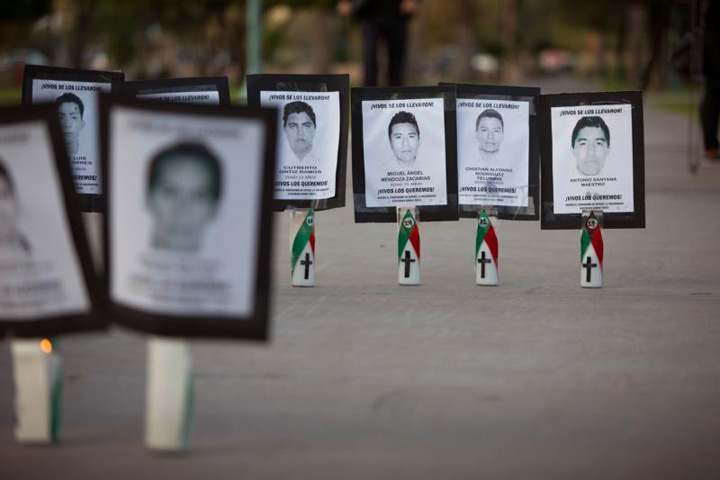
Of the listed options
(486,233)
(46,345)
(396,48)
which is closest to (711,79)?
(396,48)

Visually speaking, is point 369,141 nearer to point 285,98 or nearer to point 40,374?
point 285,98

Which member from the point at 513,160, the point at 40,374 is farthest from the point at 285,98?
the point at 40,374

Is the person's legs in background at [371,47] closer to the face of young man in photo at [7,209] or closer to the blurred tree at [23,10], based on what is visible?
the face of young man in photo at [7,209]

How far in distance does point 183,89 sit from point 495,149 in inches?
67.3

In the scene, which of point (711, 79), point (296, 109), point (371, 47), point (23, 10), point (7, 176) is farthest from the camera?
point (23, 10)

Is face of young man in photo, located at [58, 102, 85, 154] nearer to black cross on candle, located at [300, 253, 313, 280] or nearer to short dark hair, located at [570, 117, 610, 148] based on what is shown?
black cross on candle, located at [300, 253, 313, 280]

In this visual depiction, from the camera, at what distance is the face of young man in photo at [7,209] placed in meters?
5.15

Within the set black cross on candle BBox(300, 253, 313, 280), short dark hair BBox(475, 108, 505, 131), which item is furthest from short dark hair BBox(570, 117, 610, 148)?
black cross on candle BBox(300, 253, 313, 280)

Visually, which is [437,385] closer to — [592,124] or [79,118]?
[592,124]

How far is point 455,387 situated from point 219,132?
5.61ft

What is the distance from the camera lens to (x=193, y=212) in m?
4.94

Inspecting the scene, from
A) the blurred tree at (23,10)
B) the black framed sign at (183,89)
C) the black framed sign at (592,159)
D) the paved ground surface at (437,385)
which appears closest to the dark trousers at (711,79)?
the paved ground surface at (437,385)

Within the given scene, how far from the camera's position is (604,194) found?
8.51 metres

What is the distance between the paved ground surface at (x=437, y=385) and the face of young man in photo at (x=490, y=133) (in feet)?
2.62
